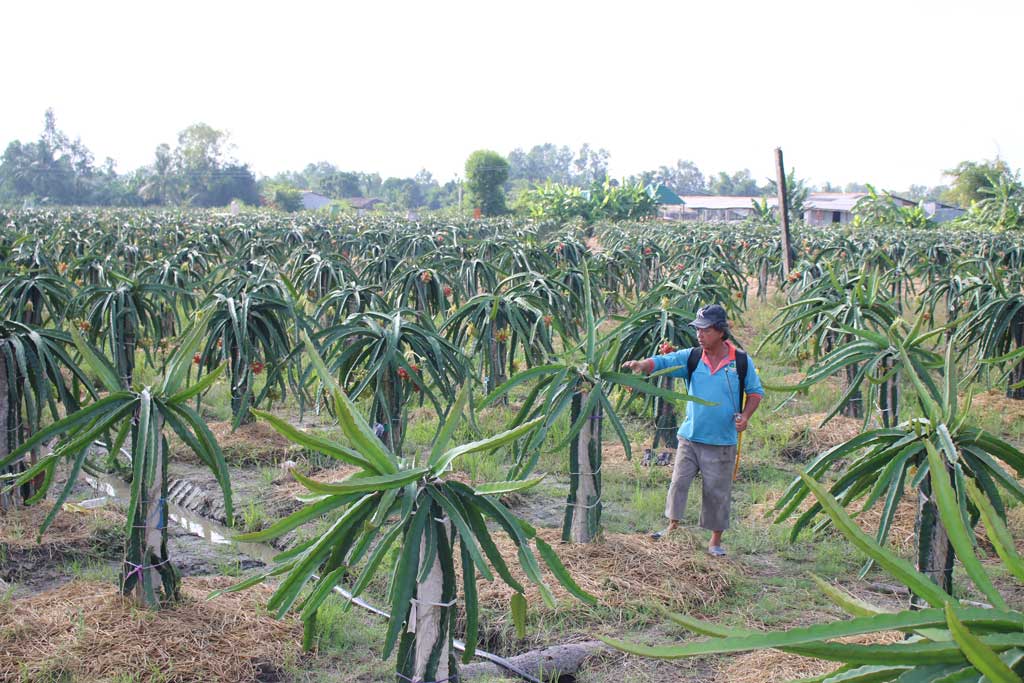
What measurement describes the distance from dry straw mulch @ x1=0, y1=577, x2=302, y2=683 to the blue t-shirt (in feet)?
6.95

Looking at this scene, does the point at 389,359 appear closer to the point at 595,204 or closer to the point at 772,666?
the point at 772,666

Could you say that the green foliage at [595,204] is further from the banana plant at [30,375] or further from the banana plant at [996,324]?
the banana plant at [30,375]

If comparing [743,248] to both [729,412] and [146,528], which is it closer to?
[729,412]

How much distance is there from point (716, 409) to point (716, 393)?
0.08m

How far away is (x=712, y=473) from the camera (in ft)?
14.0

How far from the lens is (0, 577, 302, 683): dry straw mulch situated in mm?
2838

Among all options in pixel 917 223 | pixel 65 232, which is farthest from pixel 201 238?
pixel 917 223

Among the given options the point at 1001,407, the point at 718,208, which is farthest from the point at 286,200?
the point at 1001,407

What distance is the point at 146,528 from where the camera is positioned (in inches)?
122

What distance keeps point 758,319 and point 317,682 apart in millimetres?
10562

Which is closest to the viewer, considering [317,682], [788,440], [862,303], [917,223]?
[317,682]

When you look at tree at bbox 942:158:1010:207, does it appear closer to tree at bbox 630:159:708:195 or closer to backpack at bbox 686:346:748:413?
backpack at bbox 686:346:748:413

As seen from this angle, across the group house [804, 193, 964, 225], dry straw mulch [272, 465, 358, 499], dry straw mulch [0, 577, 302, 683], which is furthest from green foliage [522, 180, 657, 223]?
dry straw mulch [0, 577, 302, 683]

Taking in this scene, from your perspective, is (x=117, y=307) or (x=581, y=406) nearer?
(x=581, y=406)
